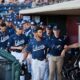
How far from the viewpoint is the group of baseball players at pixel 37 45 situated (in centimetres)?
969

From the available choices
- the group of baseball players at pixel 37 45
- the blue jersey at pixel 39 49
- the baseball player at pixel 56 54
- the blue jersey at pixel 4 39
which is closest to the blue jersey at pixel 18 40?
the group of baseball players at pixel 37 45

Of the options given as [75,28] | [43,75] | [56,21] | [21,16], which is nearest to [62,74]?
[43,75]

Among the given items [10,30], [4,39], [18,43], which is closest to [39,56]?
[18,43]

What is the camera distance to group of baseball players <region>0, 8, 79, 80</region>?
969 centimetres

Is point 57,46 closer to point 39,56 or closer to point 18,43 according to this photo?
point 39,56

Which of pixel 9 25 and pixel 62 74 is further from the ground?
pixel 9 25

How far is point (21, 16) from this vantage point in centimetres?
1201

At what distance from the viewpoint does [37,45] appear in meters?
10.2

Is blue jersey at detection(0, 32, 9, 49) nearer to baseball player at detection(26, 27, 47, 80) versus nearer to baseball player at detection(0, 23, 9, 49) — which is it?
baseball player at detection(0, 23, 9, 49)

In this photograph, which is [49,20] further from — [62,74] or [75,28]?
[62,74]

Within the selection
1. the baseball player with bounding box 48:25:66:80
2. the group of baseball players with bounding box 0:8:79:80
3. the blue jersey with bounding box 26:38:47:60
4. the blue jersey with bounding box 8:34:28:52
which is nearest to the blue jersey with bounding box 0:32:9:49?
the group of baseball players with bounding box 0:8:79:80

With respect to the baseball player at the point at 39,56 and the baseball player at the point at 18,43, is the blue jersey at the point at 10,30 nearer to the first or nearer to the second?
the baseball player at the point at 18,43

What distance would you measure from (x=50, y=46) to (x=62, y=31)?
124 centimetres

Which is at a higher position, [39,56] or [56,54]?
[56,54]
